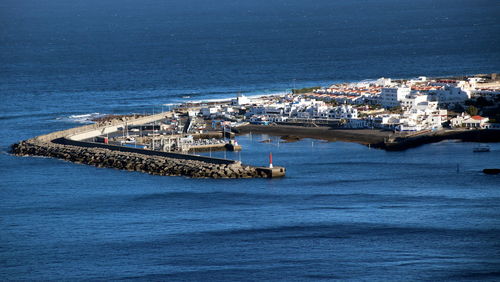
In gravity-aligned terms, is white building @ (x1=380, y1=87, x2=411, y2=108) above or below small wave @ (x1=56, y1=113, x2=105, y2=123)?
above

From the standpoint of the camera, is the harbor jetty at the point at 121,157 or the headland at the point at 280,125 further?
the headland at the point at 280,125

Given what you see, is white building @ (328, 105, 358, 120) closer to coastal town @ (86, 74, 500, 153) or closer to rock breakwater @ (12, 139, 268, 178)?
coastal town @ (86, 74, 500, 153)

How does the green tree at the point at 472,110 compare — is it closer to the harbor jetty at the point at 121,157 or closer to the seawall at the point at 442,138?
the seawall at the point at 442,138

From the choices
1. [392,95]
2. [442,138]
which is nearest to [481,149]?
[442,138]

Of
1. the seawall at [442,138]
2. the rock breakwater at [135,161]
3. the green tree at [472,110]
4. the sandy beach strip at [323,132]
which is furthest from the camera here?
the green tree at [472,110]

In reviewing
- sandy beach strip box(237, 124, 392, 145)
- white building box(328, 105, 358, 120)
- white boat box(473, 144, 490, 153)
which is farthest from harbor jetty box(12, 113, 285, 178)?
white building box(328, 105, 358, 120)

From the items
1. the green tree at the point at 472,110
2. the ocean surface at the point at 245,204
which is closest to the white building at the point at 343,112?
the ocean surface at the point at 245,204

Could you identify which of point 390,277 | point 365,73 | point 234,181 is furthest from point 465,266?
point 365,73

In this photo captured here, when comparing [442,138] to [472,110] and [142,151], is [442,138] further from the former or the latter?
[142,151]

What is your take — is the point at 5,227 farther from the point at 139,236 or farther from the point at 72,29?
the point at 72,29
